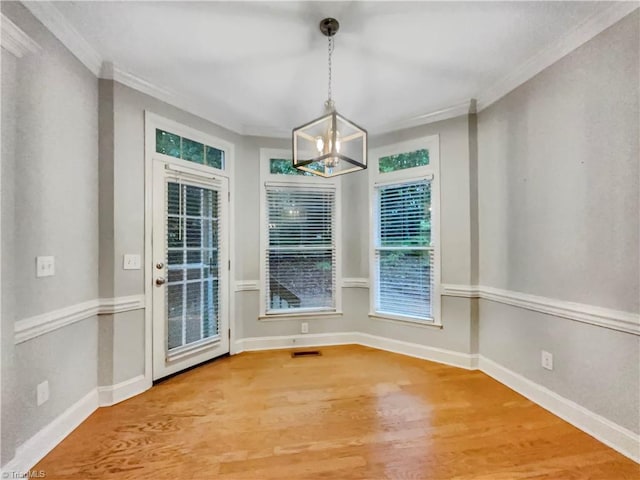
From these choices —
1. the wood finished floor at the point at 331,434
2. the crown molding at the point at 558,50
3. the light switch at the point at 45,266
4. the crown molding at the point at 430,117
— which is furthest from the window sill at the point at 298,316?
the crown molding at the point at 558,50

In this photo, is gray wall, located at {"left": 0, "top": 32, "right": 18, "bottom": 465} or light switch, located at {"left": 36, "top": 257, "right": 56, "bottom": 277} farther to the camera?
light switch, located at {"left": 36, "top": 257, "right": 56, "bottom": 277}

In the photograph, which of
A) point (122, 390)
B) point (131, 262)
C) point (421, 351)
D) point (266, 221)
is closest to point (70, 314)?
point (131, 262)

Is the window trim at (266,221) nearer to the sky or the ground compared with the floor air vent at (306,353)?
nearer to the sky

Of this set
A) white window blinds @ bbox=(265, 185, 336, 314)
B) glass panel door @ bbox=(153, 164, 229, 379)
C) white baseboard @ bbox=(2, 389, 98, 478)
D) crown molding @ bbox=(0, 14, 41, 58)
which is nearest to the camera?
crown molding @ bbox=(0, 14, 41, 58)

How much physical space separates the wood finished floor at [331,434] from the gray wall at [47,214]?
1.21 feet

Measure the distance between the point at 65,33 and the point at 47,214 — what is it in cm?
118

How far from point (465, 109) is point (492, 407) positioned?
2613 millimetres

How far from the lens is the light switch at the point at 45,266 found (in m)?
1.65

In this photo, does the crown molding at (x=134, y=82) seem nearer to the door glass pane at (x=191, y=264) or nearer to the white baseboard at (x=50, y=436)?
the door glass pane at (x=191, y=264)

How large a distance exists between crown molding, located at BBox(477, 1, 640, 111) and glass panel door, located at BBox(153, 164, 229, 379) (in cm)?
278

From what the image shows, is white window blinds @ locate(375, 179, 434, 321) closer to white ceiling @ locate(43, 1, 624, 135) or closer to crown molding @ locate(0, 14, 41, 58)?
white ceiling @ locate(43, 1, 624, 135)

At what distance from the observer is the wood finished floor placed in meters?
1.51

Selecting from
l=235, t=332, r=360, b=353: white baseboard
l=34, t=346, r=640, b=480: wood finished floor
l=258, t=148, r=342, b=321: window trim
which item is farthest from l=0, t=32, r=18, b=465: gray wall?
l=258, t=148, r=342, b=321: window trim

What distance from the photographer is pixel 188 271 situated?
2758mm
